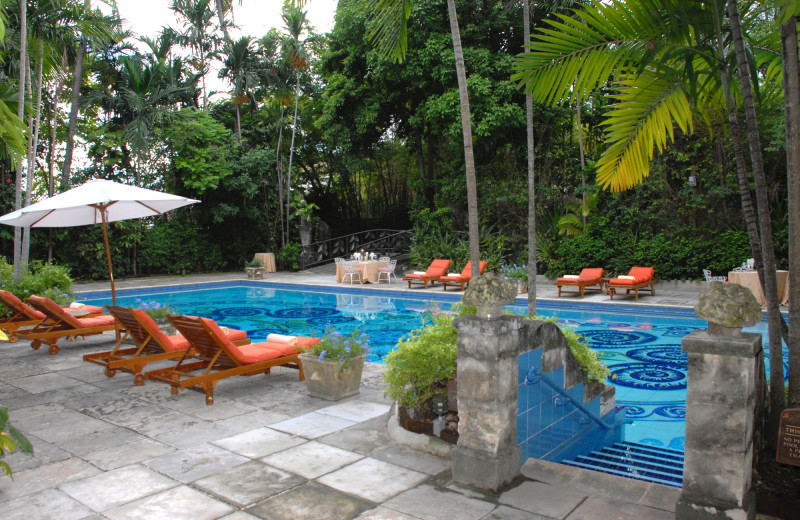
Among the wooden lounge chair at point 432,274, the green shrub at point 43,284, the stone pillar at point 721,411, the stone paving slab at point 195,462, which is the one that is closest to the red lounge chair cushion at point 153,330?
the stone paving slab at point 195,462

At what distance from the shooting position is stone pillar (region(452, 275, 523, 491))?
3.09 meters

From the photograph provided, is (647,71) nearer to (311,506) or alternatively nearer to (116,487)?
(311,506)

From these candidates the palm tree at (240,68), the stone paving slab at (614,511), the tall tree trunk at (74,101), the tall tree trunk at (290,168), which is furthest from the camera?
the tall tree trunk at (290,168)

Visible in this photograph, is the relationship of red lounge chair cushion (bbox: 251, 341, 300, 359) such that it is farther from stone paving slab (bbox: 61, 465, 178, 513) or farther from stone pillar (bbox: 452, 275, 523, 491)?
stone pillar (bbox: 452, 275, 523, 491)

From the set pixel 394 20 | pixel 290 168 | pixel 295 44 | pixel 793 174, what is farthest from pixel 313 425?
pixel 295 44

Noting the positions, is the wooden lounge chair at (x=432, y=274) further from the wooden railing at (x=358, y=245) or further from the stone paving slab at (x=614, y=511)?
the stone paving slab at (x=614, y=511)

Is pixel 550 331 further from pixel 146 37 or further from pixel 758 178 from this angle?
pixel 146 37

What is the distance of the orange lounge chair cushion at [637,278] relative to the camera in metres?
12.2

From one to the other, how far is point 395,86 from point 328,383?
15.2 metres

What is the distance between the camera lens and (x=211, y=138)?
19.3 meters

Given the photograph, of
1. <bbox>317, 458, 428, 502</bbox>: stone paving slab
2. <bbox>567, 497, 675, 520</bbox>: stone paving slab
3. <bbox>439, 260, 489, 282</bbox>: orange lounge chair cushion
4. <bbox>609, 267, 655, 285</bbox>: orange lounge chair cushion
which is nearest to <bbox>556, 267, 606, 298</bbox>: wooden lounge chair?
<bbox>609, 267, 655, 285</bbox>: orange lounge chair cushion

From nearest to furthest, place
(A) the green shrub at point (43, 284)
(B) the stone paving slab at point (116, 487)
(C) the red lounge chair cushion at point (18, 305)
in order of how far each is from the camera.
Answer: (B) the stone paving slab at point (116, 487) < (C) the red lounge chair cushion at point (18, 305) < (A) the green shrub at point (43, 284)

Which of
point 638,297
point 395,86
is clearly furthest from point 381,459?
point 395,86

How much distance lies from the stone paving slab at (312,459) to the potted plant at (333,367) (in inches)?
45.3
